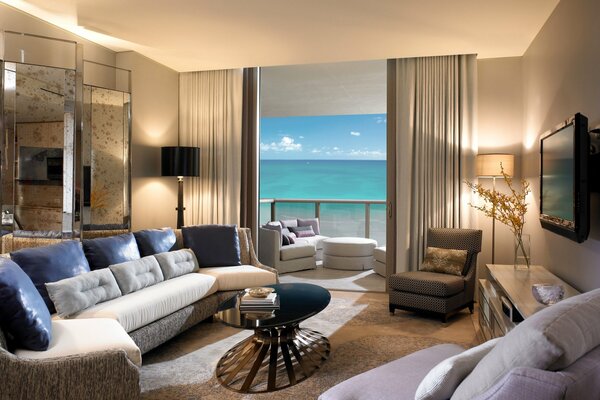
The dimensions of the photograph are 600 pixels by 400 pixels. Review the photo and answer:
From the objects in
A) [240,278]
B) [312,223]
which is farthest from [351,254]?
[240,278]

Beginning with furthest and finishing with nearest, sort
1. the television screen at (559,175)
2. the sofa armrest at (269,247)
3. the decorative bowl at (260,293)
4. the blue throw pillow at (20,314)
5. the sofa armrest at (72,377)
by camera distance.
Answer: the sofa armrest at (269,247), the decorative bowl at (260,293), the television screen at (559,175), the blue throw pillow at (20,314), the sofa armrest at (72,377)

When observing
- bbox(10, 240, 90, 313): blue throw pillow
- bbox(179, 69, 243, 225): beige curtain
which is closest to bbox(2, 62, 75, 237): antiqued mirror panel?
bbox(10, 240, 90, 313): blue throw pillow

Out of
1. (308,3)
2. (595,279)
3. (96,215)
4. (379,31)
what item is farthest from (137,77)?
(595,279)

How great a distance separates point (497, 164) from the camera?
4680mm

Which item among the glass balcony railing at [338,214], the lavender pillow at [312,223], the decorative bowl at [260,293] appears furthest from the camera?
the glass balcony railing at [338,214]

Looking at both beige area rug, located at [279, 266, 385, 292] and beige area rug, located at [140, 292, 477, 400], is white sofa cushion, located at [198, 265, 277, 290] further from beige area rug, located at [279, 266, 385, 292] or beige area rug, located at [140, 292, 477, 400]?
beige area rug, located at [279, 266, 385, 292]

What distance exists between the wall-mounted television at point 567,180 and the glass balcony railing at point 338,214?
4347 mm

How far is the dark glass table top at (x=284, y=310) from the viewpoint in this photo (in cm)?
284

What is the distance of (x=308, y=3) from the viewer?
12.0ft

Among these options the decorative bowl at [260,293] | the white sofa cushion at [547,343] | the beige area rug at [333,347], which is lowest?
the beige area rug at [333,347]

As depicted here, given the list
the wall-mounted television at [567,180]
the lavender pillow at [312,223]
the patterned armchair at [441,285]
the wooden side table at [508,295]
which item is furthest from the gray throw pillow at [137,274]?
the lavender pillow at [312,223]

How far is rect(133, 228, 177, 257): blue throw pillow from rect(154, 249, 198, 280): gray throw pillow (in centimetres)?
16

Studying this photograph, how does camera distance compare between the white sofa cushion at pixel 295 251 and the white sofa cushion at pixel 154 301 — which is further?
the white sofa cushion at pixel 295 251

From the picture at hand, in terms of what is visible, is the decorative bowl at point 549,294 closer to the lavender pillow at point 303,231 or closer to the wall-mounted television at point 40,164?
the wall-mounted television at point 40,164
